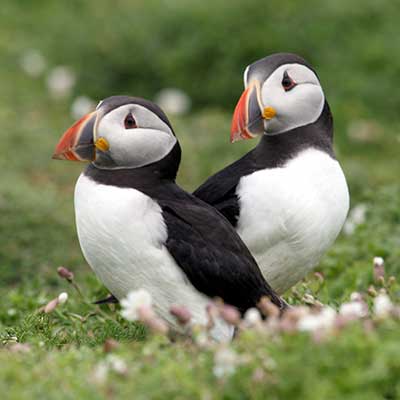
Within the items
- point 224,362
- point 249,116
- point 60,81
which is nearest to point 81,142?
point 249,116

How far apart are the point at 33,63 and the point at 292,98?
8644mm

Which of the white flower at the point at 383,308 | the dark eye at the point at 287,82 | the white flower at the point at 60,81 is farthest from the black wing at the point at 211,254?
the white flower at the point at 60,81

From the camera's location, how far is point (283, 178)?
Result: 554cm

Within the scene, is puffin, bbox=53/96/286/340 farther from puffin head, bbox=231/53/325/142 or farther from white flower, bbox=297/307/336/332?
white flower, bbox=297/307/336/332

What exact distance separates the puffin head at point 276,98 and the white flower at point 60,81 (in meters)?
7.73

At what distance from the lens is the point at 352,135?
11898 millimetres

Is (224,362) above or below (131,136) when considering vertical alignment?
below

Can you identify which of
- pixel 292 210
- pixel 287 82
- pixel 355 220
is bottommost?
pixel 355 220

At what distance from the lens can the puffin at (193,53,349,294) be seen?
217 inches

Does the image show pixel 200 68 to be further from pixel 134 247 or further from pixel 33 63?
pixel 134 247

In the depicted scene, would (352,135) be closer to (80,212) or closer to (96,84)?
(96,84)

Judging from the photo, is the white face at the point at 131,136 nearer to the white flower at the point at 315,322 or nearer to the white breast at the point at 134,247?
the white breast at the point at 134,247

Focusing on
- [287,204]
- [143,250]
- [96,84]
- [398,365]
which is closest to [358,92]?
[96,84]

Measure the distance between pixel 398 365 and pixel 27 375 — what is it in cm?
129
